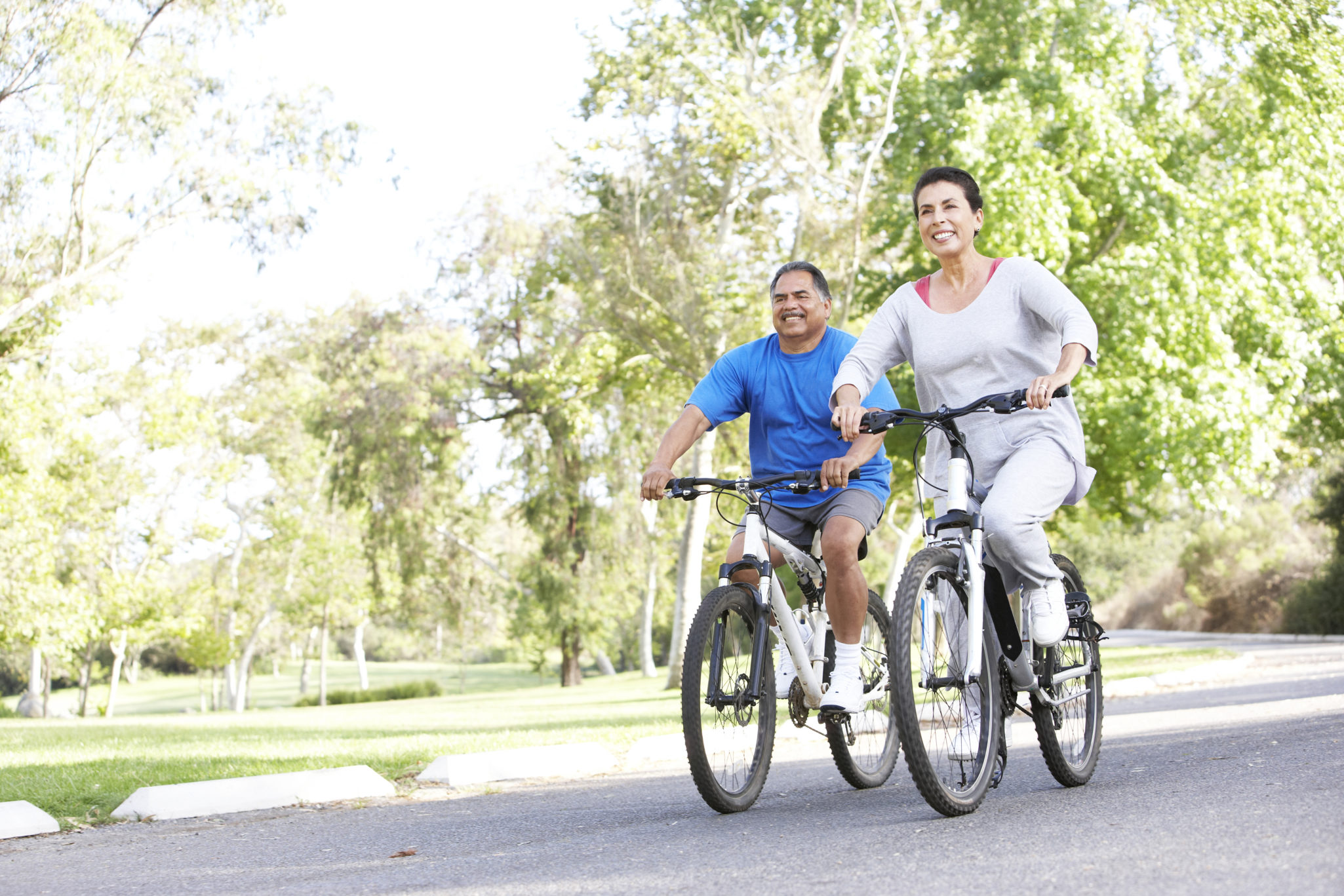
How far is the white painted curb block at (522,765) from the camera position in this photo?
23.2 feet

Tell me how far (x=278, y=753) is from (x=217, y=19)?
57.7 ft

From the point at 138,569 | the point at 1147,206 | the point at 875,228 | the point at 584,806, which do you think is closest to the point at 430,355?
the point at 875,228

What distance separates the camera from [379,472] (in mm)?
27328

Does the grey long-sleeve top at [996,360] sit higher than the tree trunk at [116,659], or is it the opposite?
the grey long-sleeve top at [996,360]

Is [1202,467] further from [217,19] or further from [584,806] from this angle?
[217,19]

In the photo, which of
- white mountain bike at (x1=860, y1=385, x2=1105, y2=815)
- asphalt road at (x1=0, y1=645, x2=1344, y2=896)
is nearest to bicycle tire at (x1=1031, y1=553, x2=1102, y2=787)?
white mountain bike at (x1=860, y1=385, x2=1105, y2=815)

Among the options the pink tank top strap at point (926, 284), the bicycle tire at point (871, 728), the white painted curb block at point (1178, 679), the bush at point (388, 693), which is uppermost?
the pink tank top strap at point (926, 284)

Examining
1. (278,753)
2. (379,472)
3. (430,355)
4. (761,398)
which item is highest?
(430,355)

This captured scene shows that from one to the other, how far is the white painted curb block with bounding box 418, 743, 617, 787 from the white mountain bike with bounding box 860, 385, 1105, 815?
3169mm

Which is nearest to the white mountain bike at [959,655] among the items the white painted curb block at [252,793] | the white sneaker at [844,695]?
the white sneaker at [844,695]

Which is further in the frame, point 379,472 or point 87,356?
point 87,356

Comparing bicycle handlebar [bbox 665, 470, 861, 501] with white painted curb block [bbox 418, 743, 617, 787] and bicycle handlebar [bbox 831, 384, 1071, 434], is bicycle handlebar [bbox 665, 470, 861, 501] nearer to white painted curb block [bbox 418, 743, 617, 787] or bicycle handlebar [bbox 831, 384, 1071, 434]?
bicycle handlebar [bbox 831, 384, 1071, 434]

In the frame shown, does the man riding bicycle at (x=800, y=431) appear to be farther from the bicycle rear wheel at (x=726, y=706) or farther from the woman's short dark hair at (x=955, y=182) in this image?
the woman's short dark hair at (x=955, y=182)

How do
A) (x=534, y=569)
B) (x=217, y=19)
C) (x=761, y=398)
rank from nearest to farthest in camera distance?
1. (x=761, y=398)
2. (x=217, y=19)
3. (x=534, y=569)
